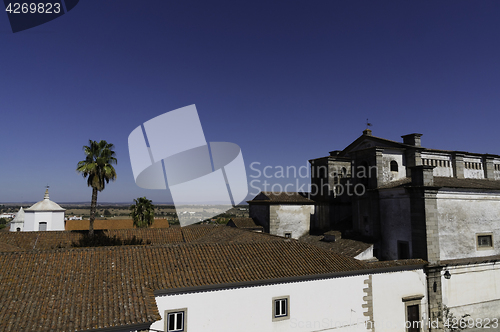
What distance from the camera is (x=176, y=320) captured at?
11789mm

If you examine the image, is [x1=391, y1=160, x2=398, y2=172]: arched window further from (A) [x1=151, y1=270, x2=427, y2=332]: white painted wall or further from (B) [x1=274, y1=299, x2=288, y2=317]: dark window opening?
(B) [x1=274, y1=299, x2=288, y2=317]: dark window opening

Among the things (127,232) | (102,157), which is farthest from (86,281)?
(127,232)

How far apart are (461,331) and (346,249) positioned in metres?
7.37

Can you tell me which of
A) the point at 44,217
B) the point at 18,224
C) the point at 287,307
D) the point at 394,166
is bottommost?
the point at 287,307

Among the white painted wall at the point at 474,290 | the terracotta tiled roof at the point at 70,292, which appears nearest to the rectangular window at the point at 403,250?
the white painted wall at the point at 474,290

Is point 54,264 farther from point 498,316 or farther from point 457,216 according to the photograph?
point 498,316

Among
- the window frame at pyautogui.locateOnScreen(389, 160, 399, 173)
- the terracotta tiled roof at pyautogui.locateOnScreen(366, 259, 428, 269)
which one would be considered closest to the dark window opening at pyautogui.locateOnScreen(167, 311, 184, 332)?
the terracotta tiled roof at pyautogui.locateOnScreen(366, 259, 428, 269)

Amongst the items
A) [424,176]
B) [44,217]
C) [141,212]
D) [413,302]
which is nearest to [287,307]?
[413,302]

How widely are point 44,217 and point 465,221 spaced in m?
40.3

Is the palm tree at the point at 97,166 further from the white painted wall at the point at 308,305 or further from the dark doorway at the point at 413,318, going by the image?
the dark doorway at the point at 413,318

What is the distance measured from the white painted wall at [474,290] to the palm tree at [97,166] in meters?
22.4

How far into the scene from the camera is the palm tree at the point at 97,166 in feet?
70.4

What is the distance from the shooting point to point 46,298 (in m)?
10.2

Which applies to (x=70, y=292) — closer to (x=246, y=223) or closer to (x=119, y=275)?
(x=119, y=275)
